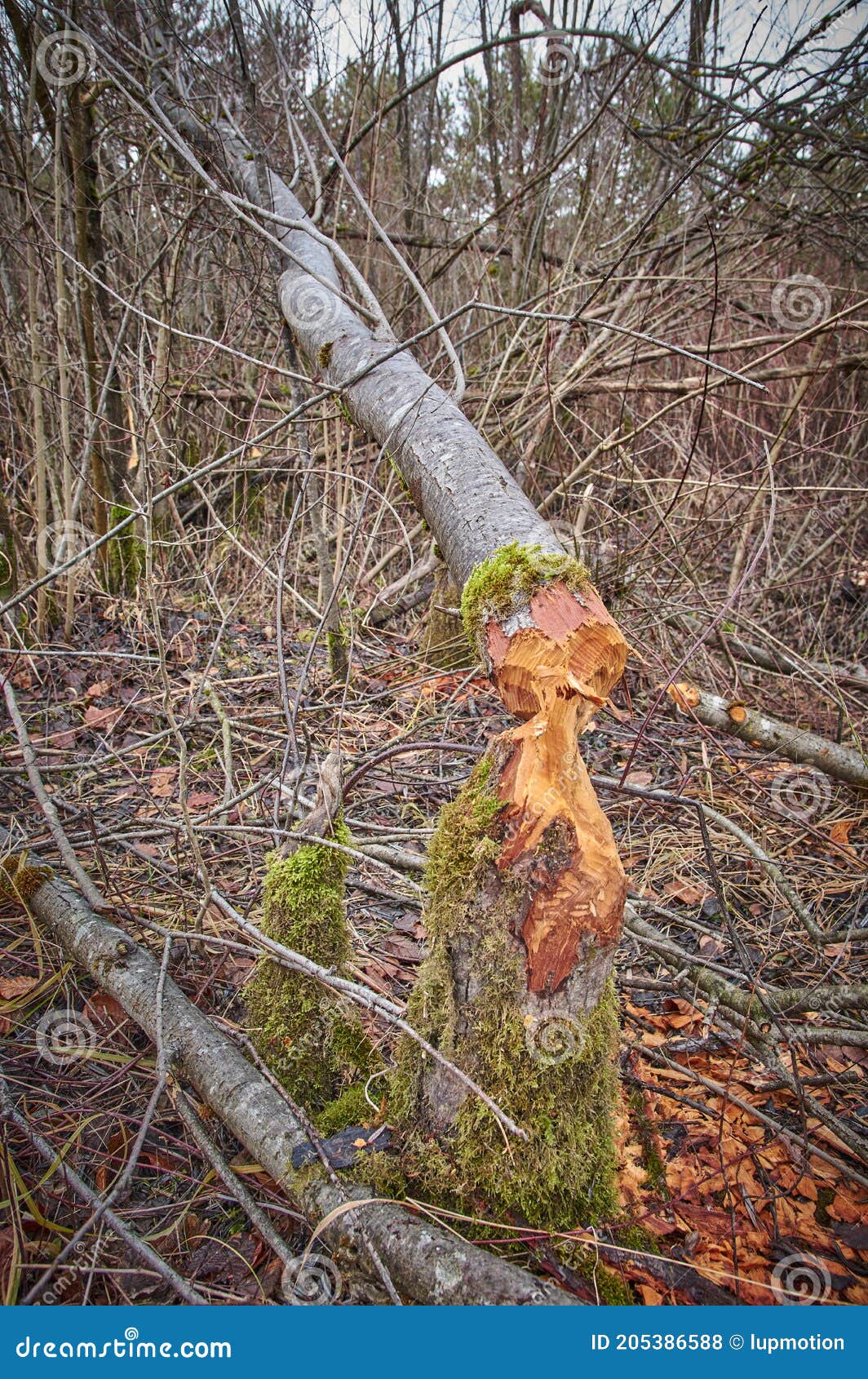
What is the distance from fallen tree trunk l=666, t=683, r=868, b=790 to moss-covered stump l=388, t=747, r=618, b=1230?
80.4 inches

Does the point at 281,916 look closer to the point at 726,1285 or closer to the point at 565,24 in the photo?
the point at 726,1285

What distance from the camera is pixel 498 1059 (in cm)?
139

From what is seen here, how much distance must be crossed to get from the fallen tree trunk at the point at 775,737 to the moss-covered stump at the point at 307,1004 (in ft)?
6.63

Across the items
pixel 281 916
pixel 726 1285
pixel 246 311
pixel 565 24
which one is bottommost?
pixel 726 1285

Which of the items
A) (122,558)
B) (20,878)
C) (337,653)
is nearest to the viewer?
(20,878)

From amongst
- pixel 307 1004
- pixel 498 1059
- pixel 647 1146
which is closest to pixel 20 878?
pixel 307 1004

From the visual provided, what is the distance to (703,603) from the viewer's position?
4.33 metres

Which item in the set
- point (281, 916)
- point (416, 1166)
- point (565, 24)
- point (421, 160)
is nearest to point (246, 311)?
point (421, 160)

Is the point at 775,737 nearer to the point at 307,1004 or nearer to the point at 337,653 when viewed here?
the point at 337,653

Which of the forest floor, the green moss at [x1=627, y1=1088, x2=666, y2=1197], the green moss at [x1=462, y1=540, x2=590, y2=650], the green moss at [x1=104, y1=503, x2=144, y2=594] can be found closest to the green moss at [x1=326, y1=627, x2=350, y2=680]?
the forest floor

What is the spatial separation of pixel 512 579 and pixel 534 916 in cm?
67

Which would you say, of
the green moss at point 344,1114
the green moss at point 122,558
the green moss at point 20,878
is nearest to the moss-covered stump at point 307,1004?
the green moss at point 344,1114

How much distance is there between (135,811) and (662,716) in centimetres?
248

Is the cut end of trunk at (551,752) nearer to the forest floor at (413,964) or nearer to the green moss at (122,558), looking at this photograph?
the forest floor at (413,964)
